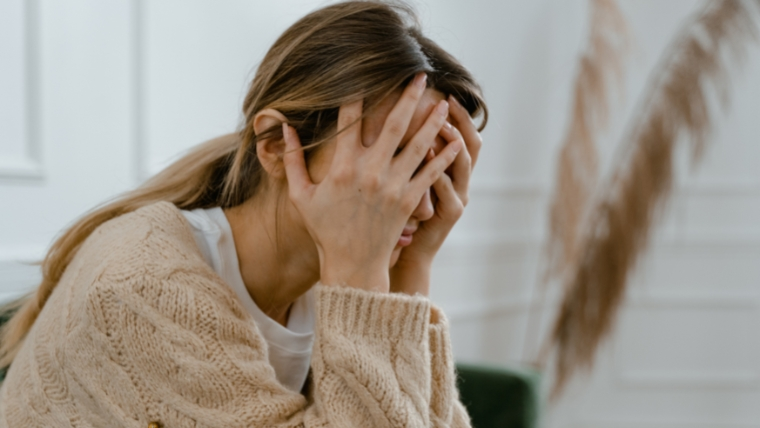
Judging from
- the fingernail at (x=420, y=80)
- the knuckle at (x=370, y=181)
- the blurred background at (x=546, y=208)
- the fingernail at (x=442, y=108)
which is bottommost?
the blurred background at (x=546, y=208)

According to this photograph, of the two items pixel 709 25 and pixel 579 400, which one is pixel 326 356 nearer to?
pixel 709 25

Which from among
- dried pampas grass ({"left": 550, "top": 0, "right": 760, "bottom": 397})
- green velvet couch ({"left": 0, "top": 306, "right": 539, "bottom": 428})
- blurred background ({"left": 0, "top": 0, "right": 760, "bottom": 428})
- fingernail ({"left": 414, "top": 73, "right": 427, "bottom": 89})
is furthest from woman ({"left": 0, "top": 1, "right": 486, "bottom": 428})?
dried pampas grass ({"left": 550, "top": 0, "right": 760, "bottom": 397})

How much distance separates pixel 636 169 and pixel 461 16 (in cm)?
79

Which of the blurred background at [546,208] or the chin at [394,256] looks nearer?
the chin at [394,256]

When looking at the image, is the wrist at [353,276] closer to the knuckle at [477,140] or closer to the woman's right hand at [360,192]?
the woman's right hand at [360,192]

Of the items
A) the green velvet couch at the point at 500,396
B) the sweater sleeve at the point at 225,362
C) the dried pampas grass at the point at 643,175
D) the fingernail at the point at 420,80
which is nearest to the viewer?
the sweater sleeve at the point at 225,362

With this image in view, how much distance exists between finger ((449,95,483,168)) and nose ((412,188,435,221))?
0.35 feet

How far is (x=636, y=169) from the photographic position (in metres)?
2.36

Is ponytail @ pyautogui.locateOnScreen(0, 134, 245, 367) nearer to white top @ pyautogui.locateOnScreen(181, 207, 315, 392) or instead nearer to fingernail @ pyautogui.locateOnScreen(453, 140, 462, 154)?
white top @ pyautogui.locateOnScreen(181, 207, 315, 392)

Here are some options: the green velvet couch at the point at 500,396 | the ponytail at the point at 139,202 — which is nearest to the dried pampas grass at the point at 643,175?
the green velvet couch at the point at 500,396

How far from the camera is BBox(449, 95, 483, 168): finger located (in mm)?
1046

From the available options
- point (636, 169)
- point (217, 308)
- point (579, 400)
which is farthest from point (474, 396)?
point (579, 400)

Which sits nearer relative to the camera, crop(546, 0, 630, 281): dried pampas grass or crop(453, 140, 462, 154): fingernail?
crop(453, 140, 462, 154): fingernail

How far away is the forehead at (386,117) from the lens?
0.98m
